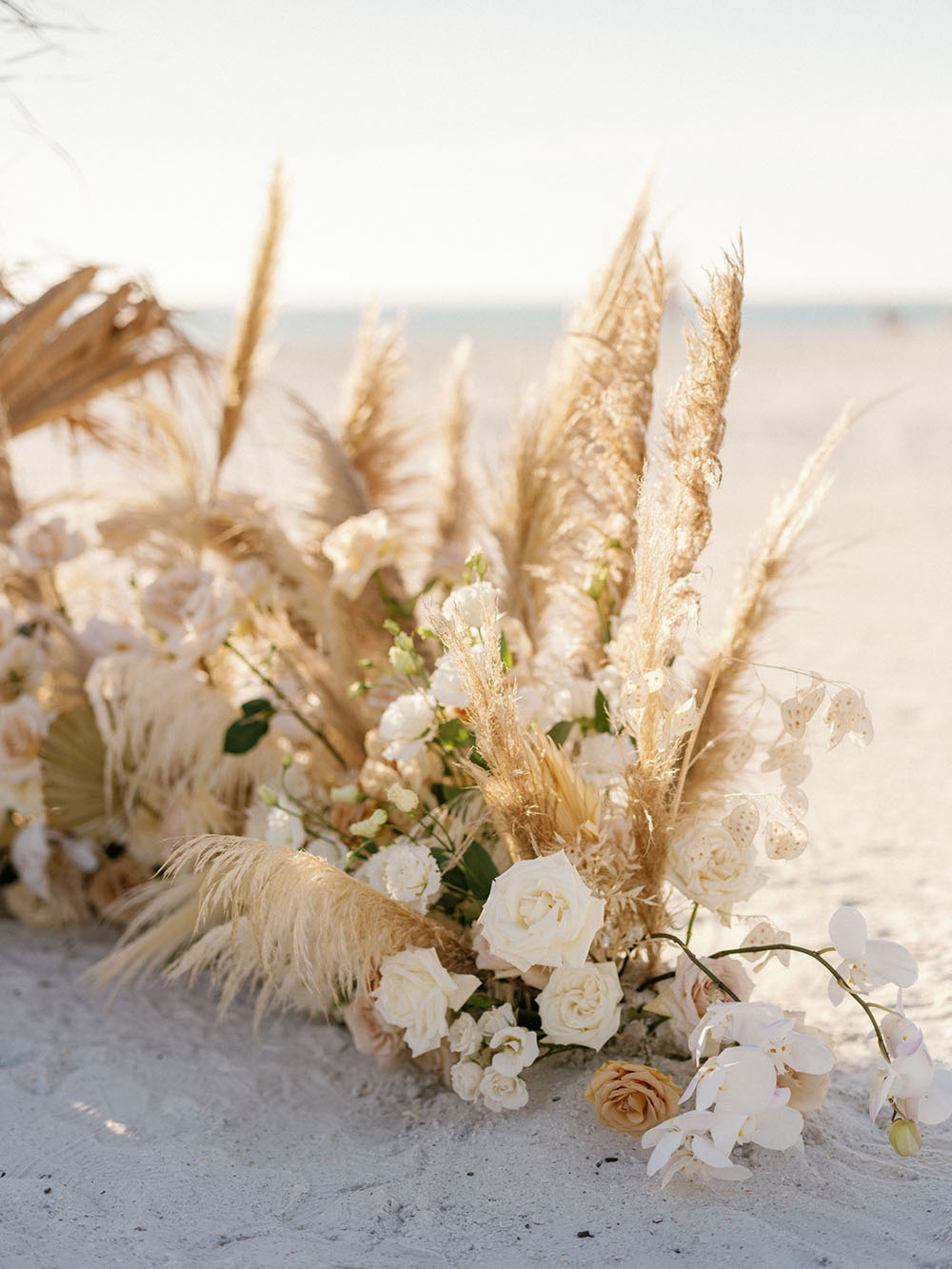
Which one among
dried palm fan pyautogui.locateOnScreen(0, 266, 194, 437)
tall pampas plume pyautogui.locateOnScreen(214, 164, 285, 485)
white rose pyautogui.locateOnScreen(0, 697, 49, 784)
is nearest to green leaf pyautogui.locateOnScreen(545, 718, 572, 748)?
white rose pyautogui.locateOnScreen(0, 697, 49, 784)

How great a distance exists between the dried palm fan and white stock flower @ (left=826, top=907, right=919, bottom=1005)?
1.78 meters

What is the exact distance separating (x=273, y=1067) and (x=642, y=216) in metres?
1.50

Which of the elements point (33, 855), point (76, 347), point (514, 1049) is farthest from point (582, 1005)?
point (76, 347)

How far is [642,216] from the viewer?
5.99 ft

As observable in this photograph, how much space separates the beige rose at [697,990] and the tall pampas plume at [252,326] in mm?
1472

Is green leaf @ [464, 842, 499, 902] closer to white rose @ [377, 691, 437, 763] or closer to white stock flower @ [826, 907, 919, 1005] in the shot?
white rose @ [377, 691, 437, 763]

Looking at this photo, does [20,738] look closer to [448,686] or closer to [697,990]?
[448,686]

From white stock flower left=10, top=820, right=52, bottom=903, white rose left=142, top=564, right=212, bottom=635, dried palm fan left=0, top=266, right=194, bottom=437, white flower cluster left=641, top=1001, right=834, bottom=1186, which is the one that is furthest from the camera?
dried palm fan left=0, top=266, right=194, bottom=437

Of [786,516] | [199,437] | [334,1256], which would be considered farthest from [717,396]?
[199,437]

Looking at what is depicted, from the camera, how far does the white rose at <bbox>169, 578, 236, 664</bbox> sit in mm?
1834

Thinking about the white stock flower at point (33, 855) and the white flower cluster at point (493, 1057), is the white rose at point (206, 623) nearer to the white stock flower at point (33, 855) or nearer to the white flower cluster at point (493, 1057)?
the white stock flower at point (33, 855)

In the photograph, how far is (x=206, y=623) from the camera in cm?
185

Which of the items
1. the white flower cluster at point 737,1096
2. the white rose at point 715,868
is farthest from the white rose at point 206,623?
the white flower cluster at point 737,1096

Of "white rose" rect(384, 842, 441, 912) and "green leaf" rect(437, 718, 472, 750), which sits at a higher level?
"green leaf" rect(437, 718, 472, 750)
